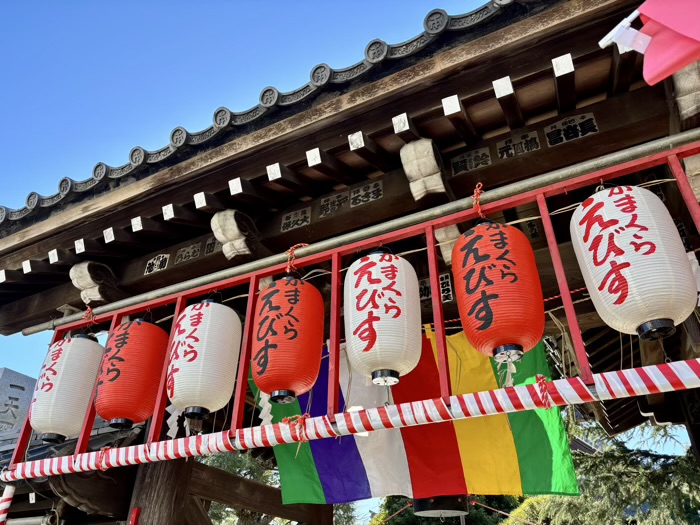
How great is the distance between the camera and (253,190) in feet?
16.0

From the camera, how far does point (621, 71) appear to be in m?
3.73

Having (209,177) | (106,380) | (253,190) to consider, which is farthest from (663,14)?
(106,380)

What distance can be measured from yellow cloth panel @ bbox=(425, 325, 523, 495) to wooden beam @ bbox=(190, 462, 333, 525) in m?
3.18

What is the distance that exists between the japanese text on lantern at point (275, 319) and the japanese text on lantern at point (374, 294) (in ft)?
1.80

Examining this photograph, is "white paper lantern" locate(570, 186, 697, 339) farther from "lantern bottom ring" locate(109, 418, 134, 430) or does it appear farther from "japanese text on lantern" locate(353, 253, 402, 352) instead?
"lantern bottom ring" locate(109, 418, 134, 430)

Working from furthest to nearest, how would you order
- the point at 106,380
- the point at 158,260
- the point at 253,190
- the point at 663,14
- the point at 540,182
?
the point at 158,260
the point at 253,190
the point at 106,380
the point at 540,182
the point at 663,14

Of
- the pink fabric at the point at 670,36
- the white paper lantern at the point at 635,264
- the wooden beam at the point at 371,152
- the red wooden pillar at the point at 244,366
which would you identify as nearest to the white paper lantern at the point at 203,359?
the red wooden pillar at the point at 244,366

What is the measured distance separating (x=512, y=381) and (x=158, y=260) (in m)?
4.18

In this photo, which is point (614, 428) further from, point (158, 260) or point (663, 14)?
point (158, 260)

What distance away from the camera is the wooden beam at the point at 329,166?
4449 mm

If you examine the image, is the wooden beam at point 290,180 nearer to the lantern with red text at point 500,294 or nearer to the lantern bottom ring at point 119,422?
the lantern with red text at point 500,294

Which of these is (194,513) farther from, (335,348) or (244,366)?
(335,348)

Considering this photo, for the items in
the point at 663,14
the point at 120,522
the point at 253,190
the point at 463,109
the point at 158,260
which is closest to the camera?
the point at 663,14

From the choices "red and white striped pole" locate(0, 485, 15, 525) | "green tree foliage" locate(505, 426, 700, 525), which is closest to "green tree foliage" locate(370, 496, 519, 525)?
"green tree foliage" locate(505, 426, 700, 525)
